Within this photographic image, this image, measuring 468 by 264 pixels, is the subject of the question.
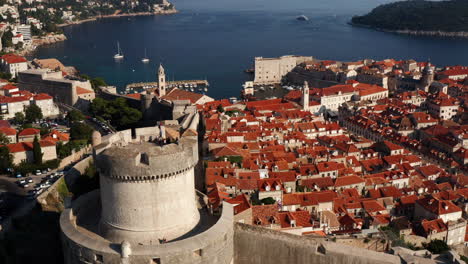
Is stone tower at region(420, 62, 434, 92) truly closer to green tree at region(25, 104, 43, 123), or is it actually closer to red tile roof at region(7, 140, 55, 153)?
green tree at region(25, 104, 43, 123)

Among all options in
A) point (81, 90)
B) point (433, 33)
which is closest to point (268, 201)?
point (81, 90)

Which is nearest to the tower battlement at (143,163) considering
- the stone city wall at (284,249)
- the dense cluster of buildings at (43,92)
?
the stone city wall at (284,249)

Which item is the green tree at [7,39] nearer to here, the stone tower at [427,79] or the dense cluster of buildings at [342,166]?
the dense cluster of buildings at [342,166]

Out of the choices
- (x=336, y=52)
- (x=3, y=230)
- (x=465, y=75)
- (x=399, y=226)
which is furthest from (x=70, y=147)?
(x=336, y=52)

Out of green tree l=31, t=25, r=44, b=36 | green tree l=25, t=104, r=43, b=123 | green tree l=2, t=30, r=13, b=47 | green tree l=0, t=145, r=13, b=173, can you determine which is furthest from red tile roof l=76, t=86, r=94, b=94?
green tree l=31, t=25, r=44, b=36

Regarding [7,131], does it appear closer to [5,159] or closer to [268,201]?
[5,159]

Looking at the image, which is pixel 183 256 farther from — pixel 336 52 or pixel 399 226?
pixel 336 52
